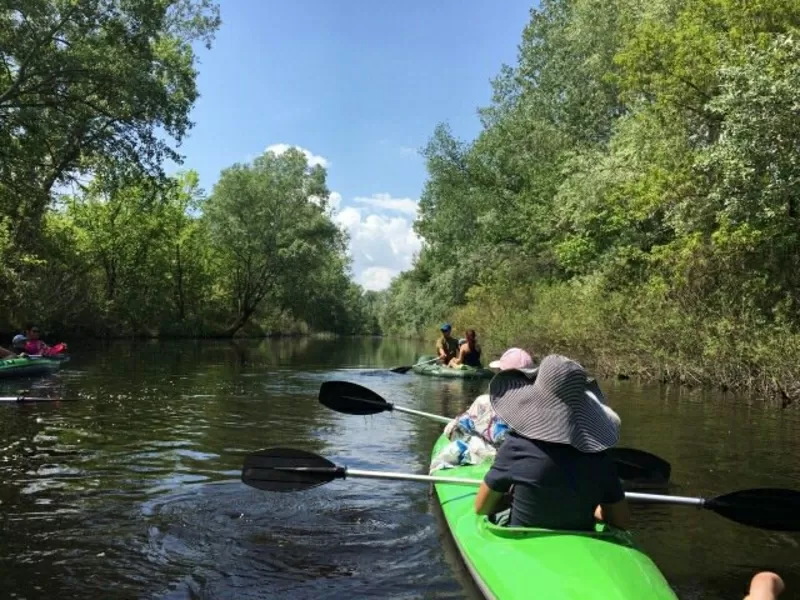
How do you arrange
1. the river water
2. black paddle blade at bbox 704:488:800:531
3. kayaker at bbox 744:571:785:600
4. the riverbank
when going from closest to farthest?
kayaker at bbox 744:571:785:600, the river water, black paddle blade at bbox 704:488:800:531, the riverbank

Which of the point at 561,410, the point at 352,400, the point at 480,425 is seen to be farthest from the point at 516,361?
the point at 352,400

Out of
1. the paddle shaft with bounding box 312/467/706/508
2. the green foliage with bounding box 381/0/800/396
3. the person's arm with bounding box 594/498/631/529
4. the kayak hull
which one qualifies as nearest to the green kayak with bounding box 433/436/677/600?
the person's arm with bounding box 594/498/631/529

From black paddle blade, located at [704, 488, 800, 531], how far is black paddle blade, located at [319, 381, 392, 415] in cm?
440

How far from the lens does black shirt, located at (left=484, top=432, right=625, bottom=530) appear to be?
4.11 meters

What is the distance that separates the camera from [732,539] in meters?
5.82

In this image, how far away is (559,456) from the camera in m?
4.10

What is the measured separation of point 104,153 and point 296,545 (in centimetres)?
1932

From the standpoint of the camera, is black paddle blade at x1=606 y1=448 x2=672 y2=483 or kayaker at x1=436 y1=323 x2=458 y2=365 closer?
black paddle blade at x1=606 y1=448 x2=672 y2=483

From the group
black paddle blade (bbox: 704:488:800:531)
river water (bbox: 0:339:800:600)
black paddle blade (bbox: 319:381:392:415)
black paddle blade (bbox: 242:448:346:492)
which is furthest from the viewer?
black paddle blade (bbox: 319:381:392:415)

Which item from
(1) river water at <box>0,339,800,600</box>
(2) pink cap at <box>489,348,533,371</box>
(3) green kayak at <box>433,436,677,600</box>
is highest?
(2) pink cap at <box>489,348,533,371</box>

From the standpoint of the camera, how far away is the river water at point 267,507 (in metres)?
4.82

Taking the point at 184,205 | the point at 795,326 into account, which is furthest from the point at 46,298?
the point at 795,326

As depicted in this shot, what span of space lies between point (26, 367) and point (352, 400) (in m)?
10.0

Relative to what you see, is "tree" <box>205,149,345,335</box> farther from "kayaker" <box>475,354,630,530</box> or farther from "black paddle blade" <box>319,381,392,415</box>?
"kayaker" <box>475,354,630,530</box>
